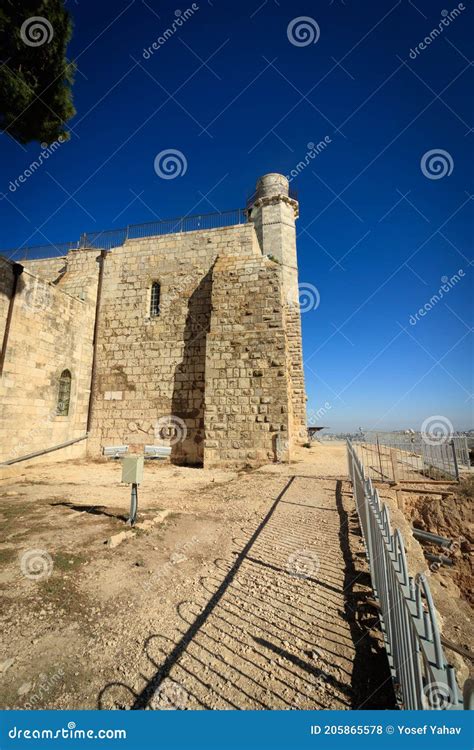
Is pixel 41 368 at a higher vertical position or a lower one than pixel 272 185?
lower

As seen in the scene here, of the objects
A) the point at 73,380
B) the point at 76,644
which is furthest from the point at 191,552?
the point at 73,380

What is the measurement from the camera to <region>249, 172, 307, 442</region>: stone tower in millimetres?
15352

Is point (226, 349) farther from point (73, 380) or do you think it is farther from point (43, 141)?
point (43, 141)
